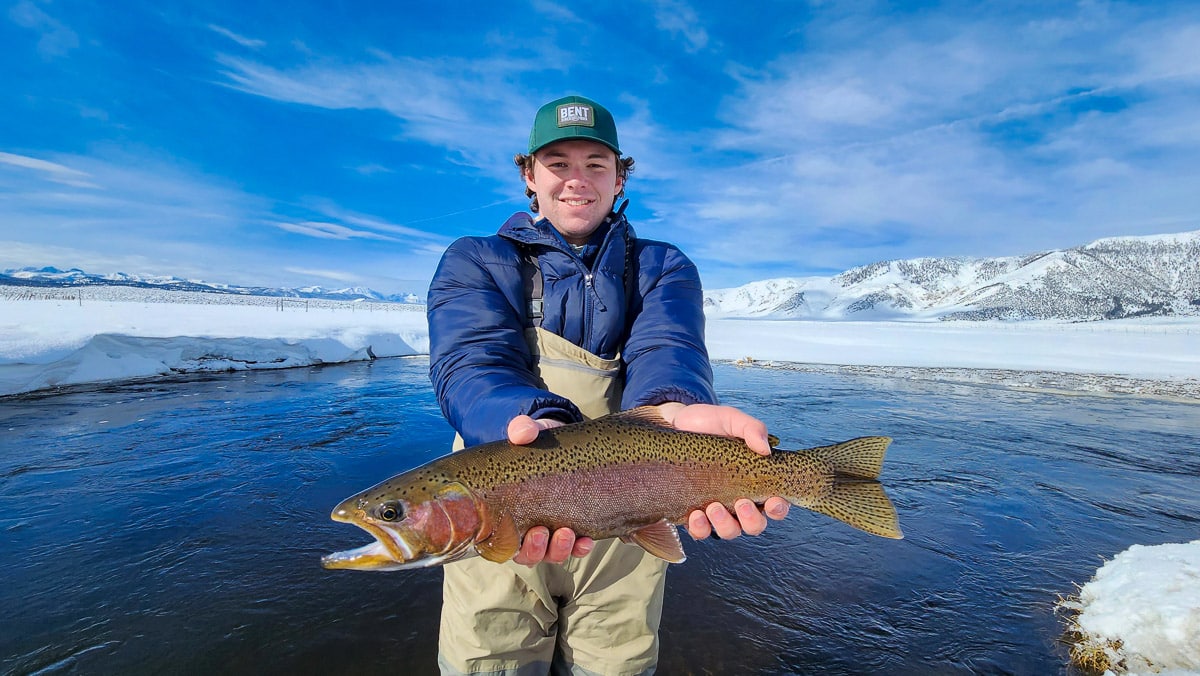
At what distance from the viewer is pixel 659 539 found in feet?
7.99

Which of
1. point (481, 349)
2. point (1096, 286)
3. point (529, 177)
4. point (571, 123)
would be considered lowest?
point (481, 349)

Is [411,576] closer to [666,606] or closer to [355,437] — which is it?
[666,606]

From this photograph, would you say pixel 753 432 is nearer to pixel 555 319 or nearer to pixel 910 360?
pixel 555 319

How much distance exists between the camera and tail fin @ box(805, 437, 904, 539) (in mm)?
2771

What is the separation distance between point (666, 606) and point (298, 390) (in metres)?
13.9

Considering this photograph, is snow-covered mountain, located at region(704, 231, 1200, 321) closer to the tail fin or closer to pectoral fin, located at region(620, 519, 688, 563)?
the tail fin

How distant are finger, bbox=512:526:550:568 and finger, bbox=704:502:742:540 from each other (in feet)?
2.78

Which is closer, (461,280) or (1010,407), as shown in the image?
(461,280)

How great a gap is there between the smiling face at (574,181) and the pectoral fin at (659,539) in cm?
172

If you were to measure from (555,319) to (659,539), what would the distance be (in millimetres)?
1305

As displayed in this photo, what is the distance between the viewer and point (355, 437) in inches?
398

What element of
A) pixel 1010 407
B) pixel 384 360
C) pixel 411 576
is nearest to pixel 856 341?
pixel 1010 407

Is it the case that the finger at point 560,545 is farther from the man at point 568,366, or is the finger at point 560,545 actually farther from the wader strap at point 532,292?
the wader strap at point 532,292

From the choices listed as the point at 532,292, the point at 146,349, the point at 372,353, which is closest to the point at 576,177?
the point at 532,292
